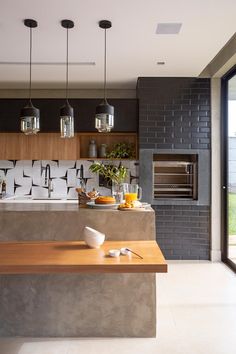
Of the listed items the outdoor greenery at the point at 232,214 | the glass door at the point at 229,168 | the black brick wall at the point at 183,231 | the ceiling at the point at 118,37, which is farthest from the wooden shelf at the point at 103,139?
the outdoor greenery at the point at 232,214

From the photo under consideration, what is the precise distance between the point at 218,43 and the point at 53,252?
2.93 meters

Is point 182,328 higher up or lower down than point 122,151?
lower down

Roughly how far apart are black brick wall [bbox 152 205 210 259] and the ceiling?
203cm

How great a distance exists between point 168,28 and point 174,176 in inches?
98.3

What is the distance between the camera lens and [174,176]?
527 centimetres

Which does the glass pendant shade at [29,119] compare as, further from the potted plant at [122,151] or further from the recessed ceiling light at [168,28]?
the potted plant at [122,151]

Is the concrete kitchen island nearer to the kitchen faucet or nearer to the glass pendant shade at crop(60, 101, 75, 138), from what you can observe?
the glass pendant shade at crop(60, 101, 75, 138)

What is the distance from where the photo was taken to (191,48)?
12.6 feet

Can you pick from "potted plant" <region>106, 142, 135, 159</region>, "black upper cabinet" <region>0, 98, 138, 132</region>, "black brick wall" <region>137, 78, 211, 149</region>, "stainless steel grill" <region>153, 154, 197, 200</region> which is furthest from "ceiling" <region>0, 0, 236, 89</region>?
"stainless steel grill" <region>153, 154, 197, 200</region>

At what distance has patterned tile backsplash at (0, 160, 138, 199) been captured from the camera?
5.47m

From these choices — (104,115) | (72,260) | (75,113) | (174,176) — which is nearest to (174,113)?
(174,176)

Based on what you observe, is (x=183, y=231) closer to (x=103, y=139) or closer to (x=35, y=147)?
(x=103, y=139)

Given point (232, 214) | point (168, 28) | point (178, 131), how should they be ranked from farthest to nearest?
point (178, 131) → point (232, 214) → point (168, 28)

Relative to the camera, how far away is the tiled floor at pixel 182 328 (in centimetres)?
252
